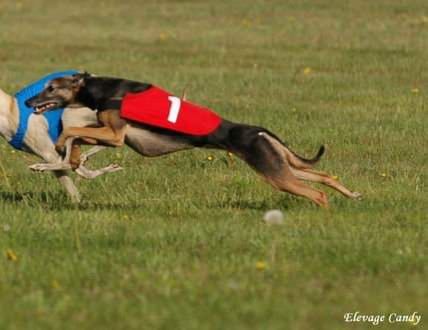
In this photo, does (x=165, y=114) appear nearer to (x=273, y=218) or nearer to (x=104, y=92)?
(x=104, y=92)

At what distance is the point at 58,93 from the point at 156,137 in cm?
91

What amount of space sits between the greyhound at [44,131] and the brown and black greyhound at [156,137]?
0.50m

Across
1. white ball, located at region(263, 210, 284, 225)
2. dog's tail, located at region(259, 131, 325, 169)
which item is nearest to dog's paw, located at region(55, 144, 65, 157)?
dog's tail, located at region(259, 131, 325, 169)

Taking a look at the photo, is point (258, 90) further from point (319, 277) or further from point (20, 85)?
point (319, 277)

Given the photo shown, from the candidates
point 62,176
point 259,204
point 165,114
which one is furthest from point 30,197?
point 259,204

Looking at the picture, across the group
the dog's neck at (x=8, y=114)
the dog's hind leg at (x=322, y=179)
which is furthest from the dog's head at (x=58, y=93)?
the dog's hind leg at (x=322, y=179)

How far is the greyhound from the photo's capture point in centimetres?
1062

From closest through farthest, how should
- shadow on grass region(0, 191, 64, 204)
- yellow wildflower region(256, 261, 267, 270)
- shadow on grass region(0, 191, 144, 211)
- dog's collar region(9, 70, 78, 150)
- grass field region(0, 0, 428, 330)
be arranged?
1. grass field region(0, 0, 428, 330)
2. yellow wildflower region(256, 261, 267, 270)
3. shadow on grass region(0, 191, 144, 211)
4. shadow on grass region(0, 191, 64, 204)
5. dog's collar region(9, 70, 78, 150)

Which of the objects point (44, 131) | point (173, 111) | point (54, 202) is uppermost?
point (173, 111)

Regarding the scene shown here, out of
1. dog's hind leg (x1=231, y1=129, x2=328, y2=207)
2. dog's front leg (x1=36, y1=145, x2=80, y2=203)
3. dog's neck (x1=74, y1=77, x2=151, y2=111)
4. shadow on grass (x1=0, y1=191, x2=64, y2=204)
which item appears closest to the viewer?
dog's hind leg (x1=231, y1=129, x2=328, y2=207)

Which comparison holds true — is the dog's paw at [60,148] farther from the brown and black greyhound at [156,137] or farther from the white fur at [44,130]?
the white fur at [44,130]

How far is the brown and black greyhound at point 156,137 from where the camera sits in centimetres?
969

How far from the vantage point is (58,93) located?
32.9 ft

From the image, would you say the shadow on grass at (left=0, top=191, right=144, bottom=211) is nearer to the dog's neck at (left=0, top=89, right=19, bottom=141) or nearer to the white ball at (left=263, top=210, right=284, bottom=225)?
the dog's neck at (left=0, top=89, right=19, bottom=141)
